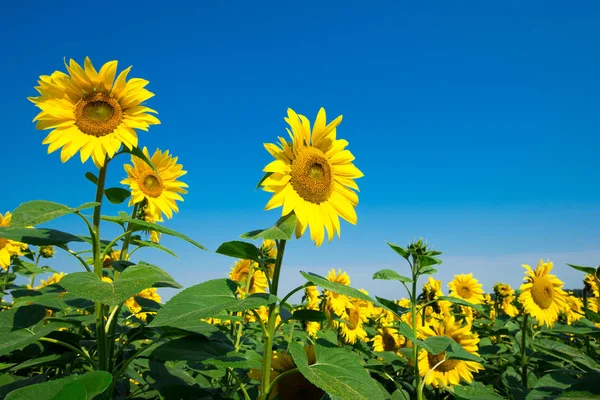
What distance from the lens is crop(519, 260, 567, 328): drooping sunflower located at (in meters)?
5.61

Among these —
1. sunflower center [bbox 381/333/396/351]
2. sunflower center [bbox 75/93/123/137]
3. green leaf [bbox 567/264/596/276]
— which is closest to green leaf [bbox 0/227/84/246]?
sunflower center [bbox 75/93/123/137]

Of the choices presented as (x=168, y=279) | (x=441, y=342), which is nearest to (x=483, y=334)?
(x=441, y=342)

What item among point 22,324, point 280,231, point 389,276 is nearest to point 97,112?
point 22,324

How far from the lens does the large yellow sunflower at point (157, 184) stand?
161 inches

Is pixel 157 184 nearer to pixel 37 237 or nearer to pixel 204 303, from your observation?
pixel 37 237

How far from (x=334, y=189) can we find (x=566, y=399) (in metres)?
1.67

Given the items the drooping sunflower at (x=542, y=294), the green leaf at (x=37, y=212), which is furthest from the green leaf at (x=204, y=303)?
the drooping sunflower at (x=542, y=294)

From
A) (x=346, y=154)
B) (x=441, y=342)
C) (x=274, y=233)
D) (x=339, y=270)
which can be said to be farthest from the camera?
(x=339, y=270)

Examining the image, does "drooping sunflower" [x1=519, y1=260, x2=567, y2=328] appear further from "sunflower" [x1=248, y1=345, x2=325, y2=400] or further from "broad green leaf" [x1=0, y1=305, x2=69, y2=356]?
"broad green leaf" [x1=0, y1=305, x2=69, y2=356]

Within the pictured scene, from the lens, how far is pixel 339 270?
5.98 metres

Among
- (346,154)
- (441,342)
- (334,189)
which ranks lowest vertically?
(441,342)

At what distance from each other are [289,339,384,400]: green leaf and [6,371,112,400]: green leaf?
2.47 ft

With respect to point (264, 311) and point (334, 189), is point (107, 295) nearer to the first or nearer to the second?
point (334, 189)

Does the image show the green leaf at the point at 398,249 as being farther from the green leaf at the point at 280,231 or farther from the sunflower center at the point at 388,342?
the sunflower center at the point at 388,342
